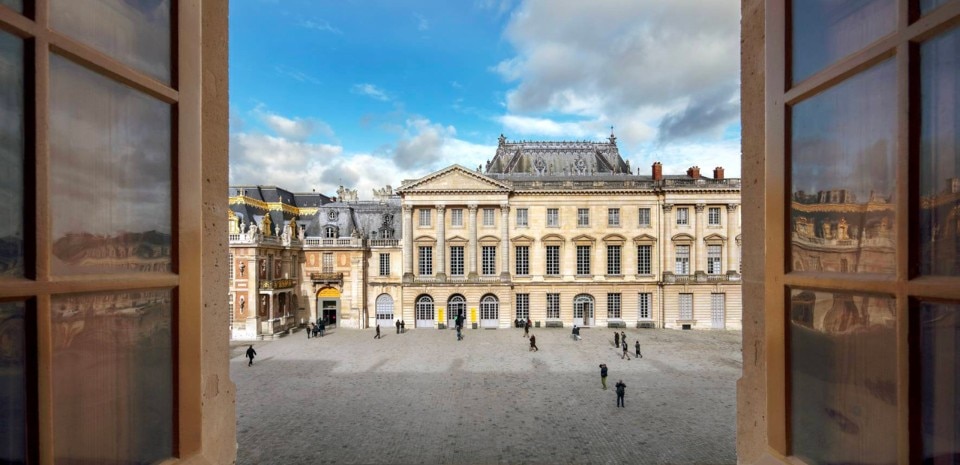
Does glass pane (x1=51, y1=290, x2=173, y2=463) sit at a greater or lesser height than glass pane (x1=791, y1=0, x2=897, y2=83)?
lesser

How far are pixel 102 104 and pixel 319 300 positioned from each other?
112 feet

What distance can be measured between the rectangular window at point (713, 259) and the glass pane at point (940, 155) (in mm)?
35496

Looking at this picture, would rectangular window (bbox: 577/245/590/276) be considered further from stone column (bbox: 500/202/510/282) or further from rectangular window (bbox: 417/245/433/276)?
rectangular window (bbox: 417/245/433/276)

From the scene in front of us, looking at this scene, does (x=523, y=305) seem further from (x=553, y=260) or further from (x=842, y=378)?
(x=842, y=378)

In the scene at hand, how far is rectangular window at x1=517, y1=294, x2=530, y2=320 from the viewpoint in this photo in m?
33.0

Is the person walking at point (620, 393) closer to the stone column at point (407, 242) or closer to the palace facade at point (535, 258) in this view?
the palace facade at point (535, 258)

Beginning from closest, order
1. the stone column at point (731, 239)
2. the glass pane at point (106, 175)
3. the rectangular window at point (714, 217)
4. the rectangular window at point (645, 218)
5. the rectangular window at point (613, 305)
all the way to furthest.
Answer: the glass pane at point (106, 175) < the stone column at point (731, 239) < the rectangular window at point (714, 217) < the rectangular window at point (613, 305) < the rectangular window at point (645, 218)

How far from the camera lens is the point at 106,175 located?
184 centimetres

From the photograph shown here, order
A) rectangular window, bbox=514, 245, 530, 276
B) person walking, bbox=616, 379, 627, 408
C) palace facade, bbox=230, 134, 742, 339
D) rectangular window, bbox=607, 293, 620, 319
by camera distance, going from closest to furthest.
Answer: person walking, bbox=616, 379, 627, 408 < palace facade, bbox=230, 134, 742, 339 < rectangular window, bbox=607, 293, 620, 319 < rectangular window, bbox=514, 245, 530, 276

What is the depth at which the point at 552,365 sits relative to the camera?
67.8ft

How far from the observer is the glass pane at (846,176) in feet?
5.57

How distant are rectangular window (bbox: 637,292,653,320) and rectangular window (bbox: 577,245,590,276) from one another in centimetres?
463

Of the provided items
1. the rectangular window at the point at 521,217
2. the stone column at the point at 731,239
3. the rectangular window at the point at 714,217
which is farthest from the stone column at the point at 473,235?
the stone column at the point at 731,239

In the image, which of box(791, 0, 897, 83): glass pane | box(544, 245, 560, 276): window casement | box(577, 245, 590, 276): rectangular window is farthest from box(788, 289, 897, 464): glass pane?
box(577, 245, 590, 276): rectangular window
